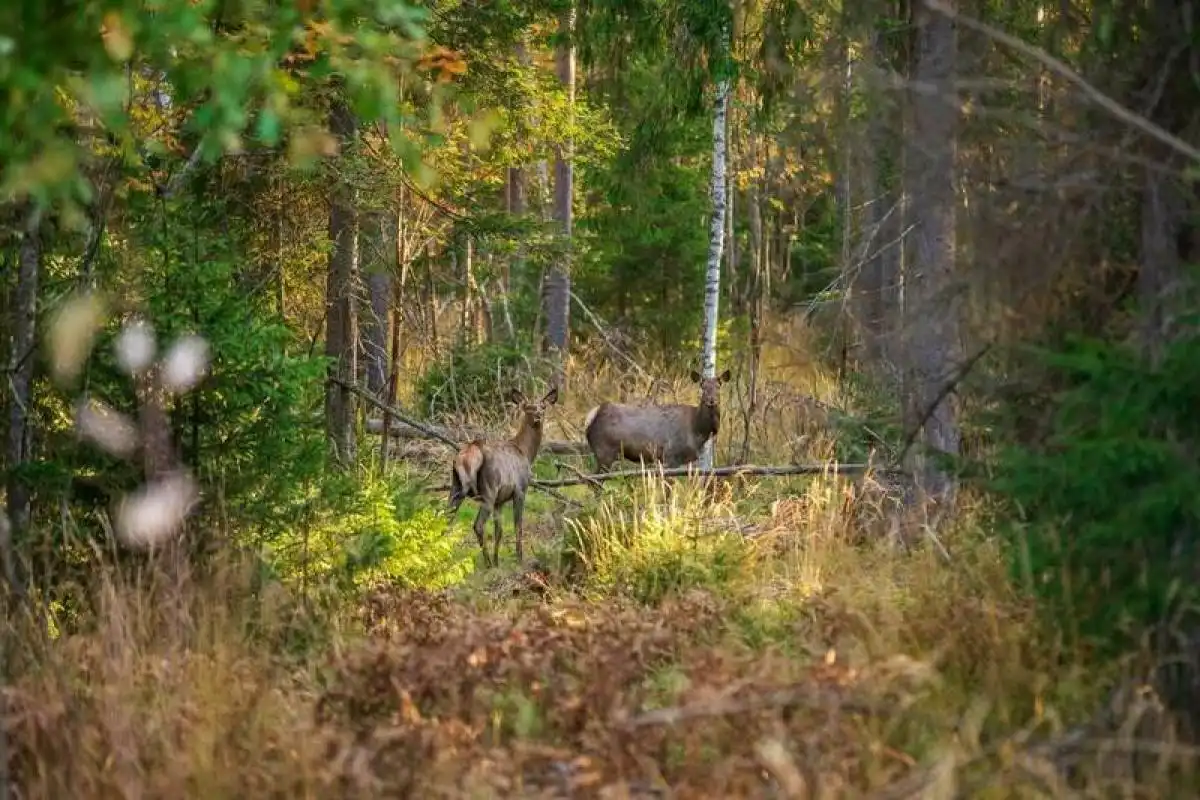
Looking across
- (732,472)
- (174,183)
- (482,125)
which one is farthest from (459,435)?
(174,183)

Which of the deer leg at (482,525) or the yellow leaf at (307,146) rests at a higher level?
the yellow leaf at (307,146)

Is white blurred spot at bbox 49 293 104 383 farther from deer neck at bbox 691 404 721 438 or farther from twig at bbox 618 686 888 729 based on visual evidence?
deer neck at bbox 691 404 721 438

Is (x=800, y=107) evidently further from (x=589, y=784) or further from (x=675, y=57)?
(x=675, y=57)

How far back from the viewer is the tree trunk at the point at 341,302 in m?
11.4

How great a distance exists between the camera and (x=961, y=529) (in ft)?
24.6

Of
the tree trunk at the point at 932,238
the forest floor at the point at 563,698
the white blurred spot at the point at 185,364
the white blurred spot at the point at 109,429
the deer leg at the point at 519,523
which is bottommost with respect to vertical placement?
the deer leg at the point at 519,523

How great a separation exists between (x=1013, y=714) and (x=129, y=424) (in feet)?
15.2

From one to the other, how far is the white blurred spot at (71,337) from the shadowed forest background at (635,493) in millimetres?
29

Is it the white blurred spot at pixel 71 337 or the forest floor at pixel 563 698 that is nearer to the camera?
the forest floor at pixel 563 698

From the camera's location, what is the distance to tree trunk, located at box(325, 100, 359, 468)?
37.3ft

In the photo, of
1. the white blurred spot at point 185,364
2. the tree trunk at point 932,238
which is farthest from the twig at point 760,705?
the white blurred spot at point 185,364

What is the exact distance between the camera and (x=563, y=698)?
4.88 meters

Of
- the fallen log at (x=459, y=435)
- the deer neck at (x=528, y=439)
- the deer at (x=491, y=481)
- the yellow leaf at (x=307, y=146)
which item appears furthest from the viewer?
the fallen log at (x=459, y=435)

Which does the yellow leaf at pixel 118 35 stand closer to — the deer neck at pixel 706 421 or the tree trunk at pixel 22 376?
the tree trunk at pixel 22 376
